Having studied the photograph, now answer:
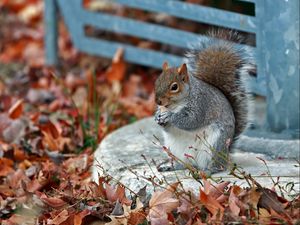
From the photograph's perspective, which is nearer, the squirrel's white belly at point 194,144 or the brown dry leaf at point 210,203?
the brown dry leaf at point 210,203

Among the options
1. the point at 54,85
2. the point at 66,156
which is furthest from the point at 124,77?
the point at 66,156

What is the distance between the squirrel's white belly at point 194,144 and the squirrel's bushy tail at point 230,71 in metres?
0.29

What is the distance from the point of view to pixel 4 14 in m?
9.37

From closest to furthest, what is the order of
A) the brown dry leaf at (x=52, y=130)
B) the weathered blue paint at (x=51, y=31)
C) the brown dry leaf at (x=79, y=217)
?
the brown dry leaf at (x=79, y=217) → the brown dry leaf at (x=52, y=130) → the weathered blue paint at (x=51, y=31)

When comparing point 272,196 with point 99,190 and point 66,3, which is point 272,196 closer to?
point 99,190

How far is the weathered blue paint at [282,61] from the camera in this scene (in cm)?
473

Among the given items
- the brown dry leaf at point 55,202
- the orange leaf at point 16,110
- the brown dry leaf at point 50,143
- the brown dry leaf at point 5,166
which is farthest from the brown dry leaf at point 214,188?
the orange leaf at point 16,110

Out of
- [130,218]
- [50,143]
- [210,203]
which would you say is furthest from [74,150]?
[210,203]

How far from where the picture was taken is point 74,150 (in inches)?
215

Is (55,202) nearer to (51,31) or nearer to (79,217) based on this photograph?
(79,217)

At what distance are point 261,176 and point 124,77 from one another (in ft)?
11.1

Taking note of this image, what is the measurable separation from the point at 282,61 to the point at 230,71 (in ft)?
1.44

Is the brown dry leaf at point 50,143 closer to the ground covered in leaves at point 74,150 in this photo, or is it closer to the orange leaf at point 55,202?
the ground covered in leaves at point 74,150

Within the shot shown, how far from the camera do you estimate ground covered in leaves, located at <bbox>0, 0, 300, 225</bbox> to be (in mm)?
3750
